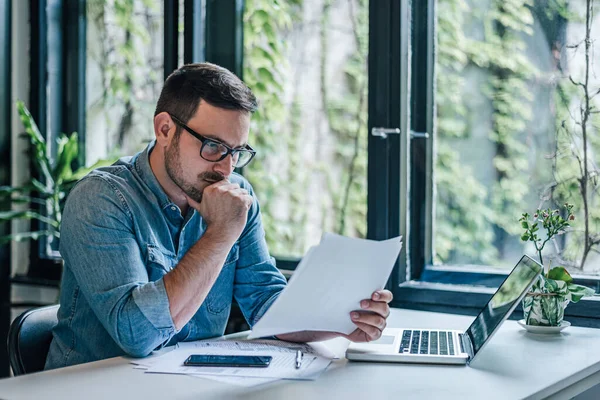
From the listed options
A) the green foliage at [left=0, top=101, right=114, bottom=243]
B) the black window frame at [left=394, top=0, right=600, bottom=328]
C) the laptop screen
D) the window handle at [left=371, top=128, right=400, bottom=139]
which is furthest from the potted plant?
the laptop screen

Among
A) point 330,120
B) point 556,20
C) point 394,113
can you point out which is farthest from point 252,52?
point 556,20

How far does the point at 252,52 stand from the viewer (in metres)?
2.82

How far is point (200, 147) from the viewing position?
173 centimetres

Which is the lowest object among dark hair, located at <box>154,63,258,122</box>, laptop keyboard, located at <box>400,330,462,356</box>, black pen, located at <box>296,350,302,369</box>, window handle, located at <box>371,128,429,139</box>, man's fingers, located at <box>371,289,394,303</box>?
black pen, located at <box>296,350,302,369</box>

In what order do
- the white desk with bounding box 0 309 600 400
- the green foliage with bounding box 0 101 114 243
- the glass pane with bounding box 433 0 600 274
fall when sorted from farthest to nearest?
the green foliage with bounding box 0 101 114 243
the glass pane with bounding box 433 0 600 274
the white desk with bounding box 0 309 600 400

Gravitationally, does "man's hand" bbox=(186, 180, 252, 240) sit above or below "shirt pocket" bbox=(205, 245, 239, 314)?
above

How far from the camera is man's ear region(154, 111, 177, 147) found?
1.78 meters

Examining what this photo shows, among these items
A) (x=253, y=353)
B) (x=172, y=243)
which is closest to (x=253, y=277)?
(x=172, y=243)

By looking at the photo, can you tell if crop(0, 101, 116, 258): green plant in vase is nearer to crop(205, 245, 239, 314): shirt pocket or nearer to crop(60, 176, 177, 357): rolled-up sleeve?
crop(205, 245, 239, 314): shirt pocket

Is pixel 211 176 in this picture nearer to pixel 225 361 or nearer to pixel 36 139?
pixel 225 361

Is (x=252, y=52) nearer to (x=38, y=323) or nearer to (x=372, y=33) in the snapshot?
(x=372, y=33)

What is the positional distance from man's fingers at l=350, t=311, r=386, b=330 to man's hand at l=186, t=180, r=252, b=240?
309mm

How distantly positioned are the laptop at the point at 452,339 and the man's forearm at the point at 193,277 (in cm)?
33

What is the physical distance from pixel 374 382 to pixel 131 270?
1.78 ft
